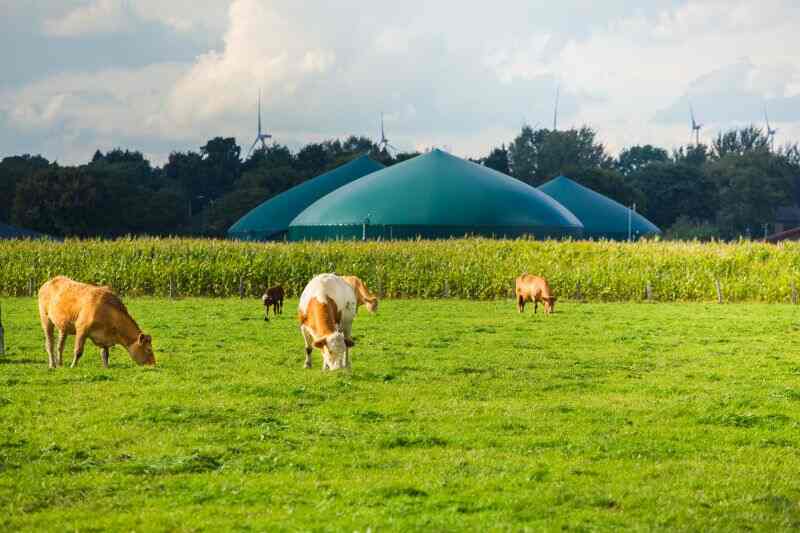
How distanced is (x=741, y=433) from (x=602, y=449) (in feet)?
7.90

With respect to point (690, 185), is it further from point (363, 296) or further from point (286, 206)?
point (363, 296)

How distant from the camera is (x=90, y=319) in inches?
834

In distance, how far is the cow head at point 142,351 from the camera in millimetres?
21875

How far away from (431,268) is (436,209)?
27.7m

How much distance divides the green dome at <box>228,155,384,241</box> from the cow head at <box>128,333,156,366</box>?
8185 centimetres

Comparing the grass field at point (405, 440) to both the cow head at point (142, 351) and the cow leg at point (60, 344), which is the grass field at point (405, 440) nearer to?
the cow leg at point (60, 344)

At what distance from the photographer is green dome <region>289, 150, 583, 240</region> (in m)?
83.9

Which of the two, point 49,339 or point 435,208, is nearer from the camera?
point 49,339

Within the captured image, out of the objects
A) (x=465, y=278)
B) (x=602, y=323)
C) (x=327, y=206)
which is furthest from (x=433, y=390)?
(x=327, y=206)

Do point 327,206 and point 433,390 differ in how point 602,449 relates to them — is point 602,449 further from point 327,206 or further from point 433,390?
point 327,206

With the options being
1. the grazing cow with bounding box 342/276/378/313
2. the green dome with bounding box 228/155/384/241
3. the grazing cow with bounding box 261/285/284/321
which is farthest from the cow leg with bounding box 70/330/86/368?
the green dome with bounding box 228/155/384/241

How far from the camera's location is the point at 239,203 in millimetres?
129750

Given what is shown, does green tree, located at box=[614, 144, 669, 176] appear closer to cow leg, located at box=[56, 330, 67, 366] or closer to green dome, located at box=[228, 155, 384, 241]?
green dome, located at box=[228, 155, 384, 241]

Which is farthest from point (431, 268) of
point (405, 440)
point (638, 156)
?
point (638, 156)
